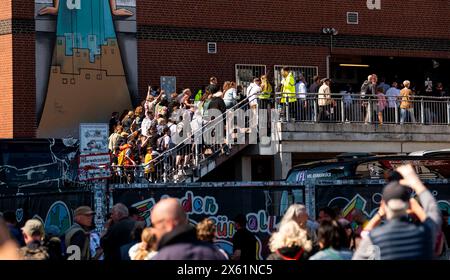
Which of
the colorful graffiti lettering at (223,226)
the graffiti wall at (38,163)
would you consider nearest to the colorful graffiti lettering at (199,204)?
the colorful graffiti lettering at (223,226)

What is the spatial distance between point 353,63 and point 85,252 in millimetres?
24388

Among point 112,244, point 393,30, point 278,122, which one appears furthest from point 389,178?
point 393,30

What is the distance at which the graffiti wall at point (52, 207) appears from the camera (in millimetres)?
18281

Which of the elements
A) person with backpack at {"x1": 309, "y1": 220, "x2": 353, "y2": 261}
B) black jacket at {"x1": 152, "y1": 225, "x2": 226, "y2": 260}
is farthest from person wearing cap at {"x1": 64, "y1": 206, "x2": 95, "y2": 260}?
black jacket at {"x1": 152, "y1": 225, "x2": 226, "y2": 260}

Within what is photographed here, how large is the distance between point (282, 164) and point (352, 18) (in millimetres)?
8734

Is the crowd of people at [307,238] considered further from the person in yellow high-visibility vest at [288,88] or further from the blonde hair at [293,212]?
the person in yellow high-visibility vest at [288,88]

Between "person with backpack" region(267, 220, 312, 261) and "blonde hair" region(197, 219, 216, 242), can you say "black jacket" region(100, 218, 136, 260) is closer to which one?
"blonde hair" region(197, 219, 216, 242)

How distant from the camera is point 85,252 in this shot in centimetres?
1543

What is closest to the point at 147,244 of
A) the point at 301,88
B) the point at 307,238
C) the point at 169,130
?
the point at 307,238

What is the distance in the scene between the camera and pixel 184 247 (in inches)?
368

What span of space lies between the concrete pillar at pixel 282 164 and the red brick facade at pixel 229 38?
545cm

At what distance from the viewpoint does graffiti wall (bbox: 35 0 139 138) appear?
1296 inches

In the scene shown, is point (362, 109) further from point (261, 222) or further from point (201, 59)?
point (261, 222)

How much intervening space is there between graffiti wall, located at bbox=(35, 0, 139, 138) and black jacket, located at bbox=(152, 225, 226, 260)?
23.6 meters
